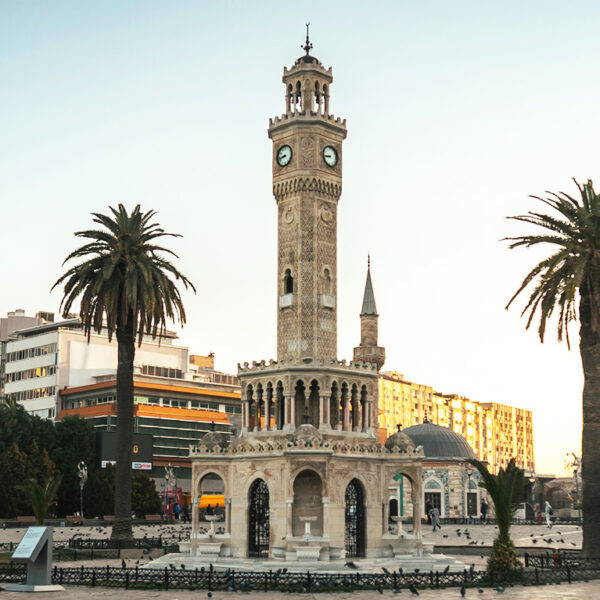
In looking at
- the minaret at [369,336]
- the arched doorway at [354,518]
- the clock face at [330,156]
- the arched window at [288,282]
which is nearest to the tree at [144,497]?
the minaret at [369,336]

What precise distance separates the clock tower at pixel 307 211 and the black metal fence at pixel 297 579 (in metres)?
13.7

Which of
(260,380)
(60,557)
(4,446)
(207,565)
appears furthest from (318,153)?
(4,446)

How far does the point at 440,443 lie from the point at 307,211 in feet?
193

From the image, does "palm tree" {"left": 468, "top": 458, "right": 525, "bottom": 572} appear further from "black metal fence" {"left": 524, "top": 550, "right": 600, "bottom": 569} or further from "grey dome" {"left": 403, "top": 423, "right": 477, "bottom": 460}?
"grey dome" {"left": 403, "top": 423, "right": 477, "bottom": 460}

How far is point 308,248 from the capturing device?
4844 centimetres

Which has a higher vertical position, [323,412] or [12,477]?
[323,412]

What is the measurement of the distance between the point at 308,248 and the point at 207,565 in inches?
662

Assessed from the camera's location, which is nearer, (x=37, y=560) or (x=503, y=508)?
(x=37, y=560)

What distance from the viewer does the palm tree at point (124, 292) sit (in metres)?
49.7

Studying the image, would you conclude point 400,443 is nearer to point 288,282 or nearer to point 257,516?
point 257,516

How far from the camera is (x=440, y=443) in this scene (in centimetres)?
10175

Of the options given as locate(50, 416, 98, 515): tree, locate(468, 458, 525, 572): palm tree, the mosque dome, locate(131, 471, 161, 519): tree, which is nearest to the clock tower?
the mosque dome

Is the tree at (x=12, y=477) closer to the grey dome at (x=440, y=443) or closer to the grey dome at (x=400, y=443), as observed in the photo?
the grey dome at (x=400, y=443)

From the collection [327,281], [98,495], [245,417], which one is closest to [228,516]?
[245,417]
